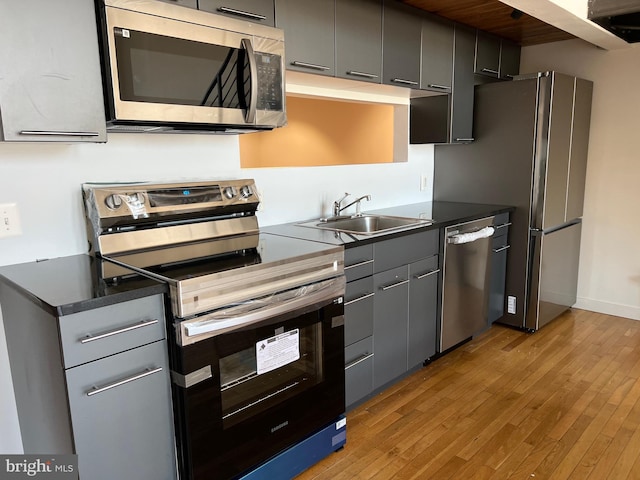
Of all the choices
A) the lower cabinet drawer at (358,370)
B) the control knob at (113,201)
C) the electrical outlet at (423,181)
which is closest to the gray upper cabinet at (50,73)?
the control knob at (113,201)

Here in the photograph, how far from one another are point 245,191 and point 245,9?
736 mm

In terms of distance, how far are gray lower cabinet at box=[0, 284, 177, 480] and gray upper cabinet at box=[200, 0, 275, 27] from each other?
3.57ft

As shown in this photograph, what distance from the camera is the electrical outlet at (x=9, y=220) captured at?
1.66 meters

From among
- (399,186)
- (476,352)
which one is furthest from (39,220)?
(476,352)

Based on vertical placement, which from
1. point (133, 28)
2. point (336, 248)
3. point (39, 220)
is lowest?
point (336, 248)

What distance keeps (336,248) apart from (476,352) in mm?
1593

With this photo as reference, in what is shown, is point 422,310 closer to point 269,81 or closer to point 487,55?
point 269,81

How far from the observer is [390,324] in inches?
94.0

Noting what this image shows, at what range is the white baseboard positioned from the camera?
3527mm

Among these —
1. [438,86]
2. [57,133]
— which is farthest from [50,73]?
[438,86]

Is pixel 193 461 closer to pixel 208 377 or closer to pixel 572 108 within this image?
pixel 208 377

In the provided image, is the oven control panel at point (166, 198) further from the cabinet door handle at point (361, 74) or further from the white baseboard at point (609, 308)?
the white baseboard at point (609, 308)

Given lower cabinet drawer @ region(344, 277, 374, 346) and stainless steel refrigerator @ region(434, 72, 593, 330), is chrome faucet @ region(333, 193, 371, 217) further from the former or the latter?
stainless steel refrigerator @ region(434, 72, 593, 330)

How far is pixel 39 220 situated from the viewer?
1748 millimetres
